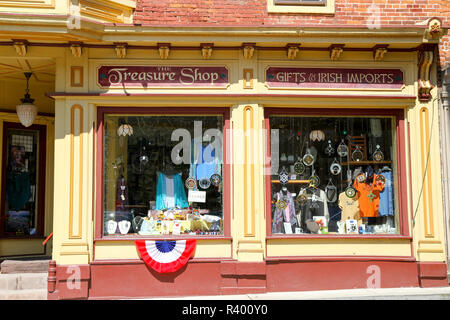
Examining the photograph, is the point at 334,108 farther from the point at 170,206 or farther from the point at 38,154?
the point at 38,154

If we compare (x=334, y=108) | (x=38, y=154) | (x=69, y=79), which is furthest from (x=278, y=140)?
(x=38, y=154)

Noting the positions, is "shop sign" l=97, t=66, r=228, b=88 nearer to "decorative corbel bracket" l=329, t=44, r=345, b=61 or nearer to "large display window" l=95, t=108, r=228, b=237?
"large display window" l=95, t=108, r=228, b=237

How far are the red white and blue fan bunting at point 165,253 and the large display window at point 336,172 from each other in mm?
1872

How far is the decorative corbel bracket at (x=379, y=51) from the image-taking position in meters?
9.09

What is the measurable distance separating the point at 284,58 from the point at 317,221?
317 centimetres

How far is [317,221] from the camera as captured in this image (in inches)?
372

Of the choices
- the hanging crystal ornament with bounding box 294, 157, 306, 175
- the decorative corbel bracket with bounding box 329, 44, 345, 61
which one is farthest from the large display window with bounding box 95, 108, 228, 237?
the decorative corbel bracket with bounding box 329, 44, 345, 61

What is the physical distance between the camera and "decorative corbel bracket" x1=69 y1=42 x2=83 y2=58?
28.6 ft

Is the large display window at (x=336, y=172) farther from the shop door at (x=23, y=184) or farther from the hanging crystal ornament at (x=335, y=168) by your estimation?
the shop door at (x=23, y=184)

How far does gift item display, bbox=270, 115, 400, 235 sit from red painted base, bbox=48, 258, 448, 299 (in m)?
0.74

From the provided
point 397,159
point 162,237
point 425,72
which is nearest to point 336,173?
point 397,159

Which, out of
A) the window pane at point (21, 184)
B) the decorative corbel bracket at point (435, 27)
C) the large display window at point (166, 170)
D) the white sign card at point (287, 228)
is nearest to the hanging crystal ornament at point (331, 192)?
the white sign card at point (287, 228)

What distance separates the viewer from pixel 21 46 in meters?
8.61
